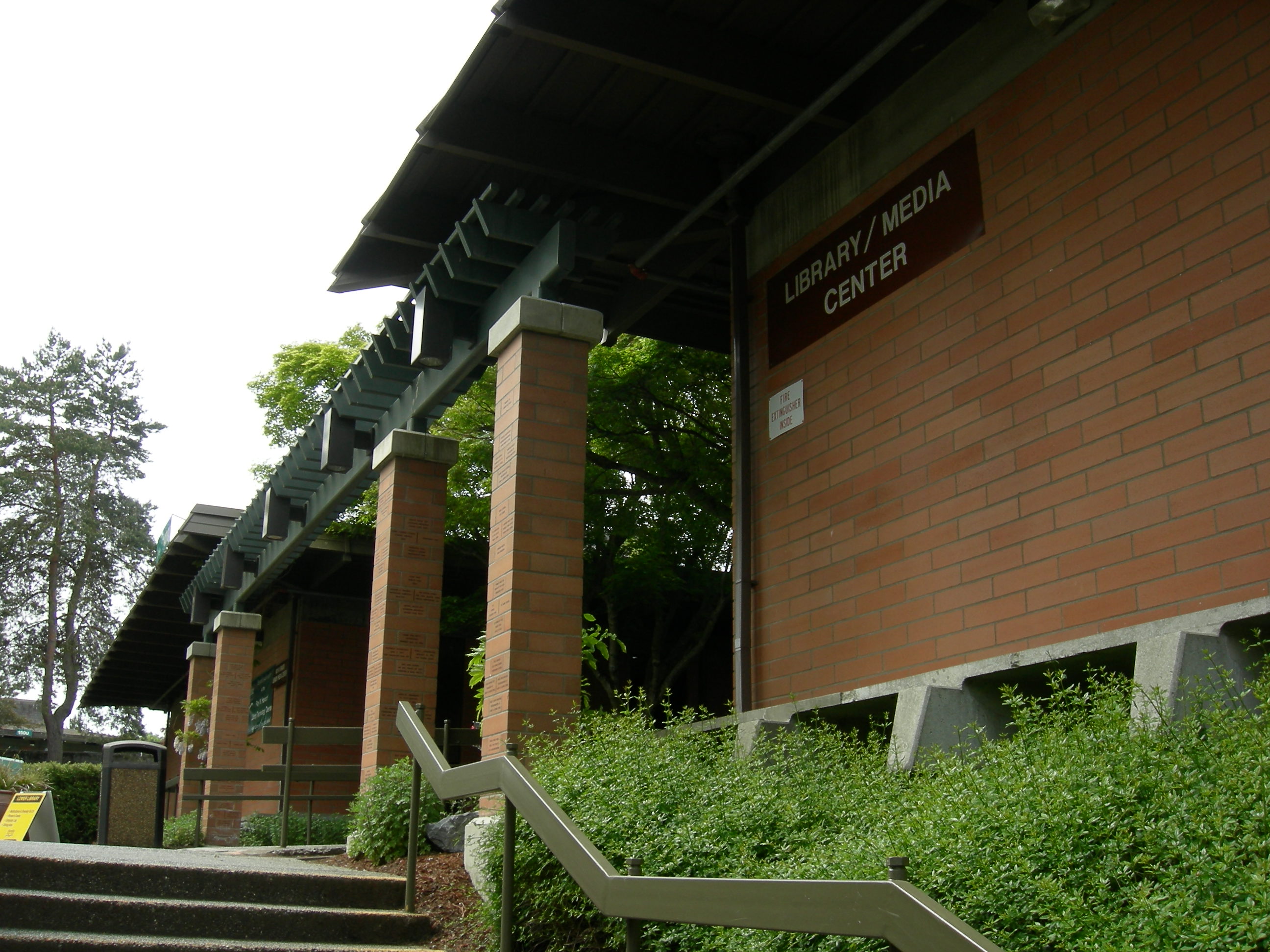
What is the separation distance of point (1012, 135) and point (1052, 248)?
31.1 inches

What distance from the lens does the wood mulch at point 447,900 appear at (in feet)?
18.1

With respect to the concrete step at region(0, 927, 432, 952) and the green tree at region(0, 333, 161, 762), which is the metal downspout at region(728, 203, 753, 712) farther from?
the green tree at region(0, 333, 161, 762)

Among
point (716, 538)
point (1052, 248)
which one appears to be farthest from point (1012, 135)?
point (716, 538)

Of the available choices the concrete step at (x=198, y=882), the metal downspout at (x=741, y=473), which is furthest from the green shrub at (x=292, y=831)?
the concrete step at (x=198, y=882)

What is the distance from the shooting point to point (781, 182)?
8.55 meters

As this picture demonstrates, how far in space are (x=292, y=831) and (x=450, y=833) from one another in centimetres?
870

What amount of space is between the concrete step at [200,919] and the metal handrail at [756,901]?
158 cm

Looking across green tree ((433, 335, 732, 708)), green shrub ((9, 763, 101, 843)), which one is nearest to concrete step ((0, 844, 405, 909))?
green tree ((433, 335, 732, 708))

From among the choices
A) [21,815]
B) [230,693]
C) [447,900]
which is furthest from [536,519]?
[230,693]

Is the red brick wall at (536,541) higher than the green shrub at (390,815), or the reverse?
the red brick wall at (536,541)

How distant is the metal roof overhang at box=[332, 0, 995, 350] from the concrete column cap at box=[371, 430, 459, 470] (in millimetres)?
1445

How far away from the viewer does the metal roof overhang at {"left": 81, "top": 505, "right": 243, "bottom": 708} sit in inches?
670

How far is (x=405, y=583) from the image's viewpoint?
9.20 m

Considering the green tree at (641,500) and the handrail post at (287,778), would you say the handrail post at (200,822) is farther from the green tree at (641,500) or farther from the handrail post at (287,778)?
the green tree at (641,500)
